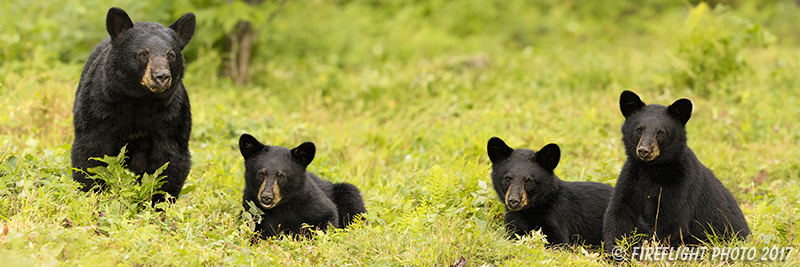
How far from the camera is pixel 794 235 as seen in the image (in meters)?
4.98

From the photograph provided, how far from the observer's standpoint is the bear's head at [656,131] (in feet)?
14.7

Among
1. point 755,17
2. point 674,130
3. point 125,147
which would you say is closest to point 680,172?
point 674,130

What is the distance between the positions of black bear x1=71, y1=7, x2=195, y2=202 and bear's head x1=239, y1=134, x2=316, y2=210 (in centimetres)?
43

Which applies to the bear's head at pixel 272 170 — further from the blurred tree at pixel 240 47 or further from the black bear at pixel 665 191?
the blurred tree at pixel 240 47

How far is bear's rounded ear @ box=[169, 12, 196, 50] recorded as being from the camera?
4.84m

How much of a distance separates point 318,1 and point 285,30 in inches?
29.0

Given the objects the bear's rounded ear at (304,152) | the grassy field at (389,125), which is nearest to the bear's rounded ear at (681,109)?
the grassy field at (389,125)

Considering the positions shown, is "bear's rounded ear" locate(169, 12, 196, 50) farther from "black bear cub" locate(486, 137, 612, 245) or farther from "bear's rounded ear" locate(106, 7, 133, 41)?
"black bear cub" locate(486, 137, 612, 245)

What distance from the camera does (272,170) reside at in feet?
→ 16.2

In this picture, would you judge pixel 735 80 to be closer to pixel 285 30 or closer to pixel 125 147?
pixel 285 30

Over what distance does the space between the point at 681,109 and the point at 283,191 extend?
258 cm

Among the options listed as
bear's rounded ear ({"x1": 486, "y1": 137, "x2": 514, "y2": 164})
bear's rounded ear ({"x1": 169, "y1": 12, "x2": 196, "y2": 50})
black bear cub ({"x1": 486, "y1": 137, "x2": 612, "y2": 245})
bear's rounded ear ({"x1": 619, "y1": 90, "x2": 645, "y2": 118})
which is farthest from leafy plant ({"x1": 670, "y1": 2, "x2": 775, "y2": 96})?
bear's rounded ear ({"x1": 169, "y1": 12, "x2": 196, "y2": 50})

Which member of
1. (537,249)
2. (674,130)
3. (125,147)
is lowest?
(537,249)

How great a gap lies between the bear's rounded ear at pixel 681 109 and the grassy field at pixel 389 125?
0.88 metres
